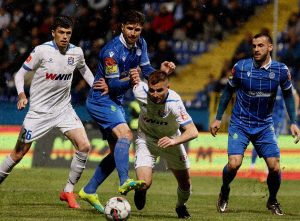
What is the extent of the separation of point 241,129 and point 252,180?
5818 millimetres

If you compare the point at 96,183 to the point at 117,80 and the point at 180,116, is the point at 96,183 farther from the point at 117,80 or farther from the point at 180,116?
the point at 180,116

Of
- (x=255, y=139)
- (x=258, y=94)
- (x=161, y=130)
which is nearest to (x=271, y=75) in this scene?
(x=258, y=94)

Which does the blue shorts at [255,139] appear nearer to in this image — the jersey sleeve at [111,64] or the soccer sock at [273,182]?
the soccer sock at [273,182]

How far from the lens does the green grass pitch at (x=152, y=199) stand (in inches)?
431

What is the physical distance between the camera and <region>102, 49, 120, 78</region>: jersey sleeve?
11.0m

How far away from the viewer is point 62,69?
11664mm

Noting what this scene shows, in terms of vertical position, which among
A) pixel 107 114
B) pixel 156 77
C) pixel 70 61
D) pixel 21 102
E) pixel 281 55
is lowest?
pixel 281 55

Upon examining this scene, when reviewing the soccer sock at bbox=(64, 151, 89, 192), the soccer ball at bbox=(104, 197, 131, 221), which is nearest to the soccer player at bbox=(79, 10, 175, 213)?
the soccer sock at bbox=(64, 151, 89, 192)

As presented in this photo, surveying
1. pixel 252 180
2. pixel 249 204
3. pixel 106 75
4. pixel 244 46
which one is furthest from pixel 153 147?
pixel 244 46

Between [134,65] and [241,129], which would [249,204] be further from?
[134,65]

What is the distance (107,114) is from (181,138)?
1.44 meters

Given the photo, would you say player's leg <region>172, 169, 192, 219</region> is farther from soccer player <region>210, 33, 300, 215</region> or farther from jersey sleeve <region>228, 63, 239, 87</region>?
jersey sleeve <region>228, 63, 239, 87</region>

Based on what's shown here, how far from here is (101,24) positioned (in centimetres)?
2075

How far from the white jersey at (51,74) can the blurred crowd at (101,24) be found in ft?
24.9
